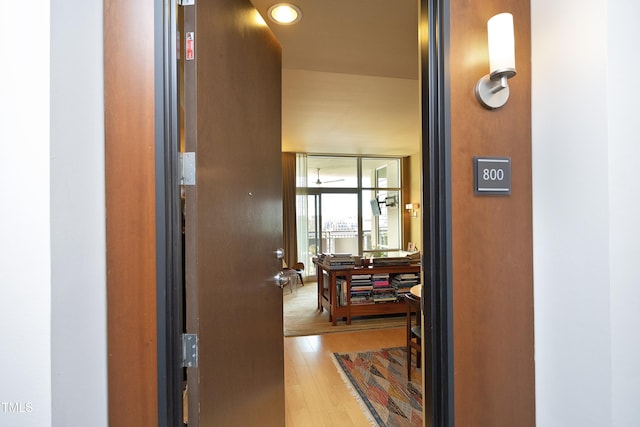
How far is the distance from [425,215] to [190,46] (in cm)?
98

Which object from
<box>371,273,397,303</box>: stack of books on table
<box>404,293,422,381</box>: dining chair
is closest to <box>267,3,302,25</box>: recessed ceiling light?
<box>404,293,422,381</box>: dining chair

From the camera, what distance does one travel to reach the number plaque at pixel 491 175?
3.18 ft

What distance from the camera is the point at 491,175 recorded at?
0.98 meters

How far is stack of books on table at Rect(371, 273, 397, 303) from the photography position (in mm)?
3627

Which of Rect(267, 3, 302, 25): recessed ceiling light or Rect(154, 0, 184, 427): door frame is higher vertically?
Rect(267, 3, 302, 25): recessed ceiling light

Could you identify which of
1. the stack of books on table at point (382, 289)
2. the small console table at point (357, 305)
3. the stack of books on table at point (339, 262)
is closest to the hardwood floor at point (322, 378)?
the small console table at point (357, 305)

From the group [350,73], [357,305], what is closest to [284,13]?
[350,73]

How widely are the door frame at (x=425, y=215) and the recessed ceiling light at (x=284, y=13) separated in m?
0.87

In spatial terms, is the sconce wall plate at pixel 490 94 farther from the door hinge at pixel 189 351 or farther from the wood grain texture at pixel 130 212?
the door hinge at pixel 189 351

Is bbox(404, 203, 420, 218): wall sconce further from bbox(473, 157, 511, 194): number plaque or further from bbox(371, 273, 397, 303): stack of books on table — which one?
bbox(473, 157, 511, 194): number plaque

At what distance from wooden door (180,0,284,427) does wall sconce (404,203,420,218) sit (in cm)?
555
